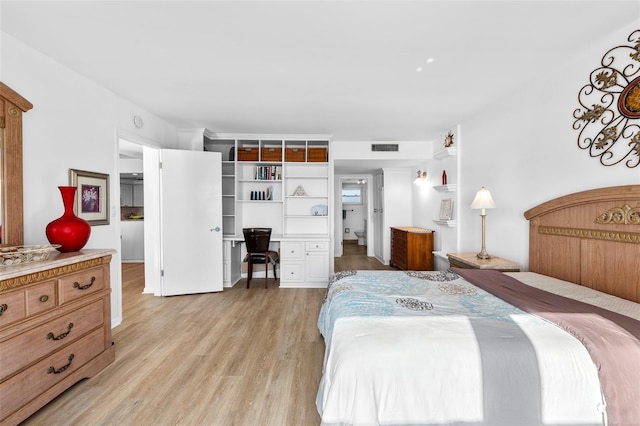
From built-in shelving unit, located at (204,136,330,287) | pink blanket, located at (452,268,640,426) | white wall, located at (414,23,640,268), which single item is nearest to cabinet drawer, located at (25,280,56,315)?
built-in shelving unit, located at (204,136,330,287)

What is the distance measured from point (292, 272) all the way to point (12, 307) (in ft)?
10.6

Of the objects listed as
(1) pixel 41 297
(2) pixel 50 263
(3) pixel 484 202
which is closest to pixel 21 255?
(2) pixel 50 263

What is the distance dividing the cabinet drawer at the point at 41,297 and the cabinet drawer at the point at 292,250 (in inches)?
116

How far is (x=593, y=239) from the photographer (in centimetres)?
206

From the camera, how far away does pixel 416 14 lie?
1753 mm

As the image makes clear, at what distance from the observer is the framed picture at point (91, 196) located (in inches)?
102

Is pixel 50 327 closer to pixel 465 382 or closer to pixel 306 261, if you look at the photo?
pixel 465 382

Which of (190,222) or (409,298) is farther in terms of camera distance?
(190,222)

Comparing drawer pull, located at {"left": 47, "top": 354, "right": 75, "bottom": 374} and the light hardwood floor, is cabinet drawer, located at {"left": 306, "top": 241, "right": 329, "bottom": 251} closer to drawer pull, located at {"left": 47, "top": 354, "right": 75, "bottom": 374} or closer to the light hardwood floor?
the light hardwood floor

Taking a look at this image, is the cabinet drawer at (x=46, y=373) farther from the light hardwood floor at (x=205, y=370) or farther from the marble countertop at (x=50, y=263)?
the marble countertop at (x=50, y=263)

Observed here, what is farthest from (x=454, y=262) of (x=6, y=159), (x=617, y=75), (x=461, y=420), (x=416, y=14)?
(x=6, y=159)

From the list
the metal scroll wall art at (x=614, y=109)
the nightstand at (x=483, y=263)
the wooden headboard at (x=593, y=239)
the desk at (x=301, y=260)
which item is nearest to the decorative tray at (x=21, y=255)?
the desk at (x=301, y=260)

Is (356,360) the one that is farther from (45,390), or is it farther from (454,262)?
(454,262)

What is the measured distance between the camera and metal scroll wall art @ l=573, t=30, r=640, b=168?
1.87 metres
